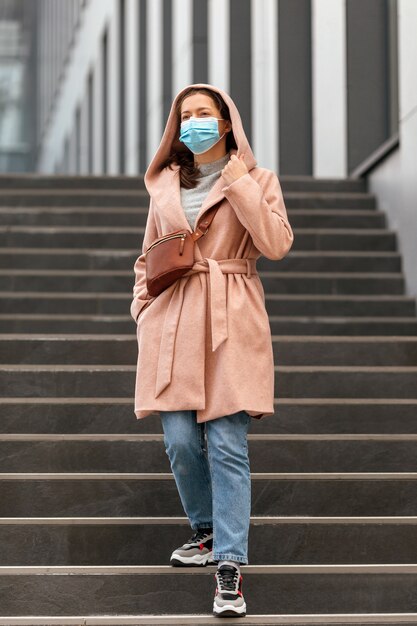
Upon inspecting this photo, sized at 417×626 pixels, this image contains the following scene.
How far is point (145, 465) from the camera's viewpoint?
238 inches

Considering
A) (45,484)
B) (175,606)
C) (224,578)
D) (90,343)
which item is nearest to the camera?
(224,578)

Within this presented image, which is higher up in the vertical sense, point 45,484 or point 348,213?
point 348,213

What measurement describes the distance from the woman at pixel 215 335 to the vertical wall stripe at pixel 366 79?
26.3 ft

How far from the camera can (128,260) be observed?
9.50m

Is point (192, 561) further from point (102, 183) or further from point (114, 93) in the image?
point (114, 93)

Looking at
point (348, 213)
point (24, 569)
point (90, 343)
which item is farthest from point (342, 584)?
point (348, 213)

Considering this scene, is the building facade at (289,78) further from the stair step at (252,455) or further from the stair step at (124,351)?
the stair step at (252,455)

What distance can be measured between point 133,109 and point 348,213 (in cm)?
1360

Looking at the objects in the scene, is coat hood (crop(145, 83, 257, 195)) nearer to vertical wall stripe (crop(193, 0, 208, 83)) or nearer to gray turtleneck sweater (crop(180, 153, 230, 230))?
gray turtleneck sweater (crop(180, 153, 230, 230))

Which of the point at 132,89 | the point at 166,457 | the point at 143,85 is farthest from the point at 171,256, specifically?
the point at 132,89

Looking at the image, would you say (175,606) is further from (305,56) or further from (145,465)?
(305,56)

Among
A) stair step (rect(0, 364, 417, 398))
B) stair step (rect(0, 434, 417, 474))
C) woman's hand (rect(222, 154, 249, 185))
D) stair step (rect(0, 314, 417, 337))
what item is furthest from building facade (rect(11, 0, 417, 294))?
woman's hand (rect(222, 154, 249, 185))

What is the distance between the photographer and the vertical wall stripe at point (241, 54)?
55.3 feet

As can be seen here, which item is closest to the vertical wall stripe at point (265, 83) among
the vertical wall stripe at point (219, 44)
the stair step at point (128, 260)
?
the vertical wall stripe at point (219, 44)
